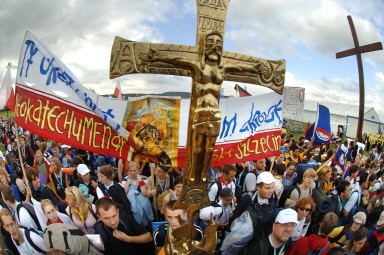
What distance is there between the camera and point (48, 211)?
165 inches

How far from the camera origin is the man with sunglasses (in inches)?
140

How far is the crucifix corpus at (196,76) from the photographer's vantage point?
288 centimetres

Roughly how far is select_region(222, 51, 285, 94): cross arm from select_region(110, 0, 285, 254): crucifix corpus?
123 mm

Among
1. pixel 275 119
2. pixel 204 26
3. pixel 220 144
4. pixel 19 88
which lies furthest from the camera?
pixel 275 119

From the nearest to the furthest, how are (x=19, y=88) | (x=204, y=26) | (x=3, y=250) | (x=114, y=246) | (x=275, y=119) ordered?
(x=204, y=26)
(x=114, y=246)
(x=3, y=250)
(x=19, y=88)
(x=275, y=119)

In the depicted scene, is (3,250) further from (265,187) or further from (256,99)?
(256,99)

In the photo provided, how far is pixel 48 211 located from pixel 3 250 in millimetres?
646

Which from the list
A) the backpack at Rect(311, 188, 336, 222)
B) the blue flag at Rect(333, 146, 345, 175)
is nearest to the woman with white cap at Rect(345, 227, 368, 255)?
the backpack at Rect(311, 188, 336, 222)

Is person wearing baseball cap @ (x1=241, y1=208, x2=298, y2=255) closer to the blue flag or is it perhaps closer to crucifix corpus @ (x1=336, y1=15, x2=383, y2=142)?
the blue flag

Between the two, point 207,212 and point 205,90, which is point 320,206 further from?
point 205,90

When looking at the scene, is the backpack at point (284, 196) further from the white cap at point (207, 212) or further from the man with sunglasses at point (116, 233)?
the man with sunglasses at point (116, 233)

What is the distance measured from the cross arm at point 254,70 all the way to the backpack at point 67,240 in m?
2.11

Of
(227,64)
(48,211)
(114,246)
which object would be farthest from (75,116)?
(227,64)

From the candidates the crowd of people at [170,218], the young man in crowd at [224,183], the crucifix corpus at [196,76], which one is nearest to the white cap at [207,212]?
the crowd of people at [170,218]
